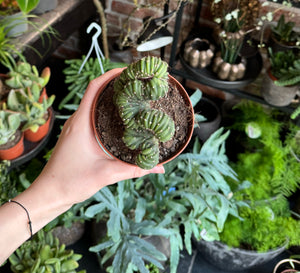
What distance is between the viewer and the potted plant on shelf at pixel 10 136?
131 centimetres

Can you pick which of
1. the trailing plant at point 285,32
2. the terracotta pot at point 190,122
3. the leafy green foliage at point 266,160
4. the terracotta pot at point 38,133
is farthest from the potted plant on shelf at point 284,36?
the terracotta pot at point 38,133

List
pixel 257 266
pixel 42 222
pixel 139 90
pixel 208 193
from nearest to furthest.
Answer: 1. pixel 139 90
2. pixel 42 222
3. pixel 208 193
4. pixel 257 266

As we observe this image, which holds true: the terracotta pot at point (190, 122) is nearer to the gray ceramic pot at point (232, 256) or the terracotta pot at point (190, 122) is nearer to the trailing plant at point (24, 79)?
the trailing plant at point (24, 79)

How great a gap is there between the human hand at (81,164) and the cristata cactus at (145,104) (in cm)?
15

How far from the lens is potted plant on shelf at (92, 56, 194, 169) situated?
2.08ft

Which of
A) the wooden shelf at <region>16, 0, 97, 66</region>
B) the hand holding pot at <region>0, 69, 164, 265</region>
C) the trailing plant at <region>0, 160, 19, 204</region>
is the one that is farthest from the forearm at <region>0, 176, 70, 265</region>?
→ the wooden shelf at <region>16, 0, 97, 66</region>

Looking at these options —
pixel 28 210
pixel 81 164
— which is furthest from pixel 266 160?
pixel 28 210

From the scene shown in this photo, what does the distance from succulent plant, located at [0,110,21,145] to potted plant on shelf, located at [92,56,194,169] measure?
0.67m

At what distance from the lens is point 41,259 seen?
1270 millimetres

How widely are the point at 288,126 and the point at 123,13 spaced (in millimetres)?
1142

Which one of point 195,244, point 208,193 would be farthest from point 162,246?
point 208,193

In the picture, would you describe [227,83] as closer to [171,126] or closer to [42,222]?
[171,126]

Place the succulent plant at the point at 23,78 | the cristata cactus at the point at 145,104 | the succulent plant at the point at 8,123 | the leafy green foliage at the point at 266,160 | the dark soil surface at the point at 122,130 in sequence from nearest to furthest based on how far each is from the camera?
1. the cristata cactus at the point at 145,104
2. the dark soil surface at the point at 122,130
3. the succulent plant at the point at 8,123
4. the succulent plant at the point at 23,78
5. the leafy green foliage at the point at 266,160

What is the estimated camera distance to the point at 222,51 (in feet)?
4.80
